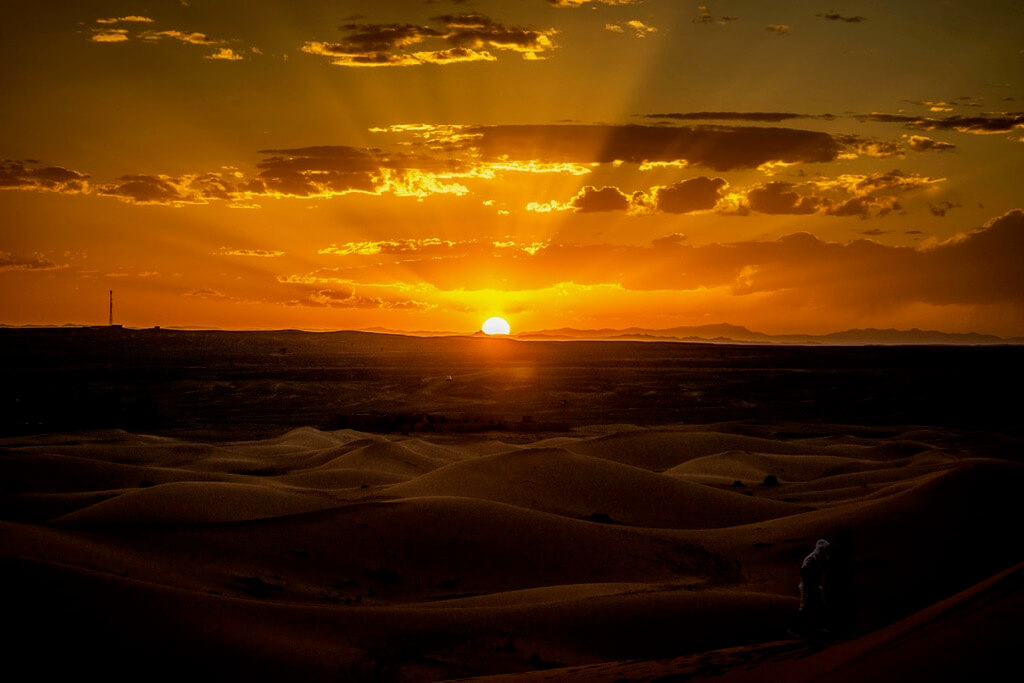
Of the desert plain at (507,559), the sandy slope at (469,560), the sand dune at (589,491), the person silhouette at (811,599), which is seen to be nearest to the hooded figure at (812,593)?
the person silhouette at (811,599)

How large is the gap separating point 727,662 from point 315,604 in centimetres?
825

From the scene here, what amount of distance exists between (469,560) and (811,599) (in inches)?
348

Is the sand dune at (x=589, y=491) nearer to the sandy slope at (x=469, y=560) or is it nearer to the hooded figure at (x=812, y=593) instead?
the sandy slope at (x=469, y=560)

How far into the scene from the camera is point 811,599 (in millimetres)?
10312

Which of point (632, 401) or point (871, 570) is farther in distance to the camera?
point (632, 401)

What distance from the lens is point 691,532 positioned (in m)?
20.9

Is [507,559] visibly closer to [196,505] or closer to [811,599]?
[196,505]

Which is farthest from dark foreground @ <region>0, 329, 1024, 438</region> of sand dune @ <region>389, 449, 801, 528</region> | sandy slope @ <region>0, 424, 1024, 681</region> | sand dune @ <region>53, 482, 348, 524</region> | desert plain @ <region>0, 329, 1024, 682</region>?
sand dune @ <region>53, 482, 348, 524</region>

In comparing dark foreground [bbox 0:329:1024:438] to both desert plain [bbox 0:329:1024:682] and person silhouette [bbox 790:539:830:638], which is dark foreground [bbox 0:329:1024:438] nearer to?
desert plain [bbox 0:329:1024:682]

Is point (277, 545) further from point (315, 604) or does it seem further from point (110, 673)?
point (110, 673)

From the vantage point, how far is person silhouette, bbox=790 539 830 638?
402 inches

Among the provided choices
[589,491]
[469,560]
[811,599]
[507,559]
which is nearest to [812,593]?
[811,599]

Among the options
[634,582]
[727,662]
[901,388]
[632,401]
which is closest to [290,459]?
[634,582]

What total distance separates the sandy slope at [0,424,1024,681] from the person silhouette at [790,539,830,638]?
40cm
